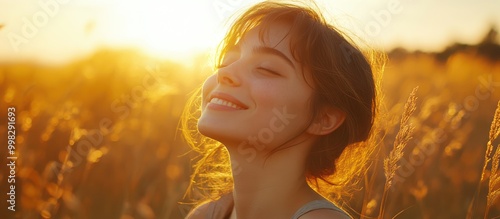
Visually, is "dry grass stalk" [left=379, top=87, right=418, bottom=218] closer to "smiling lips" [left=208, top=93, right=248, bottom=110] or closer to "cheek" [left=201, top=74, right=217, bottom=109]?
"smiling lips" [left=208, top=93, right=248, bottom=110]

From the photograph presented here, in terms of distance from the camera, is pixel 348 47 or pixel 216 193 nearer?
pixel 348 47

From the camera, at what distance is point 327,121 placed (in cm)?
239

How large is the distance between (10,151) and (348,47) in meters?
1.58

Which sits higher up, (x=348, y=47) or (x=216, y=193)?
(x=348, y=47)

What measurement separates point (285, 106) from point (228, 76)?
0.23 metres

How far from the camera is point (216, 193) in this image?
9.17 feet

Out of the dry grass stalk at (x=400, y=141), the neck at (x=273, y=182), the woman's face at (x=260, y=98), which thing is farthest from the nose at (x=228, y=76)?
the dry grass stalk at (x=400, y=141)

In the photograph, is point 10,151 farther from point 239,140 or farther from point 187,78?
point 187,78

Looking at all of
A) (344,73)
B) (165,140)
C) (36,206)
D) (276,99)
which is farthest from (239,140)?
(165,140)

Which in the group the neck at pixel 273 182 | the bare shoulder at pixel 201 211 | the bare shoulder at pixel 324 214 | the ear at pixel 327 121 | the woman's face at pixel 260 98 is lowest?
the bare shoulder at pixel 201 211

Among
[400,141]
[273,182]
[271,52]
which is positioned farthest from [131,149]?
[400,141]

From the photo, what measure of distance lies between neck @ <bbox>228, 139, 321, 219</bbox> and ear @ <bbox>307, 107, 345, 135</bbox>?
0.08 meters

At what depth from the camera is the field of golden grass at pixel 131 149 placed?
9.10ft

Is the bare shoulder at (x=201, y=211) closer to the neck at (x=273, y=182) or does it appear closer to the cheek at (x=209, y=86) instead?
the neck at (x=273, y=182)
